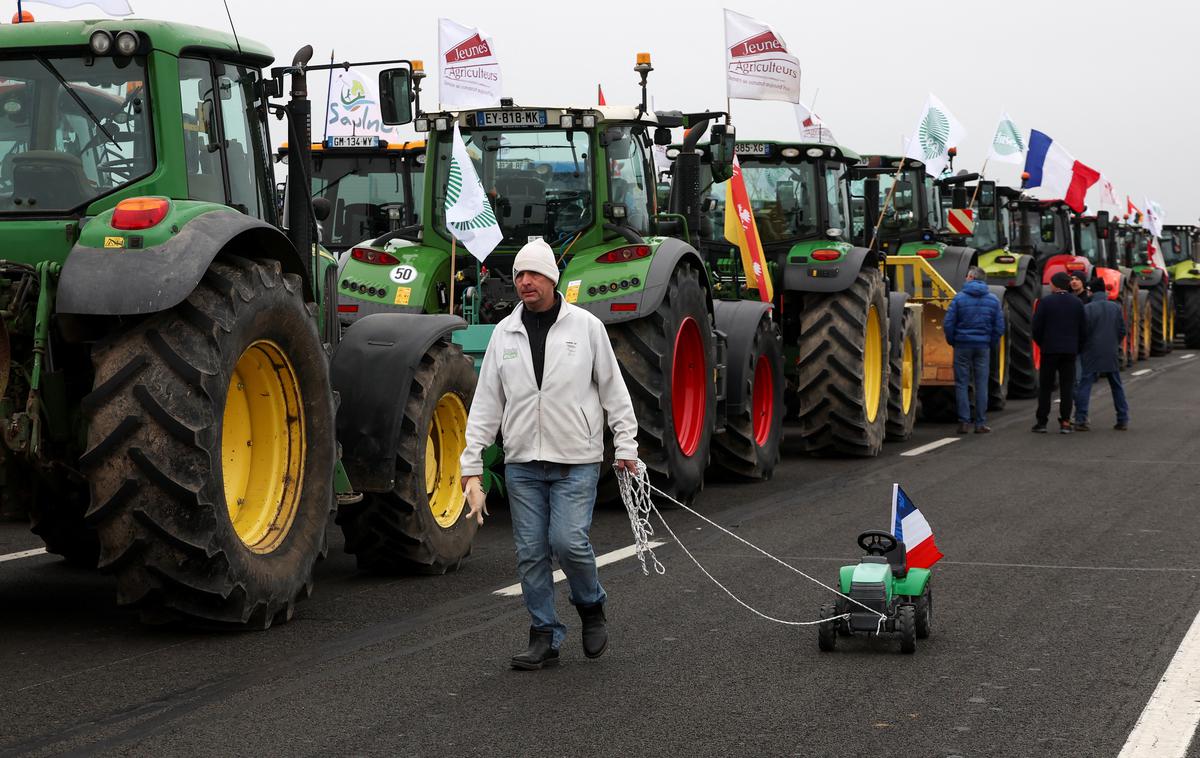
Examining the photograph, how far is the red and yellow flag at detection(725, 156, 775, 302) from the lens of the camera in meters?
14.2

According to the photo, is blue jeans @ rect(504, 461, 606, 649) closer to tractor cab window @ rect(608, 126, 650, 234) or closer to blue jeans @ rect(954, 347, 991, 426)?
tractor cab window @ rect(608, 126, 650, 234)

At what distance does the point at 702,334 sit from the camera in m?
12.7

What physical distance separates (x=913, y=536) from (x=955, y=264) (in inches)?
553

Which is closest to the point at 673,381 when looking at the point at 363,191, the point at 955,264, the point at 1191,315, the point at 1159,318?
the point at 363,191

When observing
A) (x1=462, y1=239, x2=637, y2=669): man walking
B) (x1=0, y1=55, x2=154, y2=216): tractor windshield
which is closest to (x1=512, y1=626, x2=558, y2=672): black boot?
(x1=462, y1=239, x2=637, y2=669): man walking

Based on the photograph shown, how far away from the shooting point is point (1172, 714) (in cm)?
602

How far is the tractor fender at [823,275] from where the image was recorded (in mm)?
15703

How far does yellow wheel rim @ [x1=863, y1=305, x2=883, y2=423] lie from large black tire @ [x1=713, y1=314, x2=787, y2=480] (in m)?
2.03

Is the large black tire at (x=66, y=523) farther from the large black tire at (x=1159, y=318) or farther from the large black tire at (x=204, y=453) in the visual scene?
the large black tire at (x=1159, y=318)

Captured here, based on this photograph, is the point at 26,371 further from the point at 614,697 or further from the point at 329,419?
the point at 614,697

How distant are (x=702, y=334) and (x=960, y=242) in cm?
1089

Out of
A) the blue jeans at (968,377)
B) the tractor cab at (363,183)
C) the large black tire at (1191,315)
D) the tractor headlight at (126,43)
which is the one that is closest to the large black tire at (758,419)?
the blue jeans at (968,377)

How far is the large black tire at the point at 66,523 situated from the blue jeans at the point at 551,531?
6.99ft

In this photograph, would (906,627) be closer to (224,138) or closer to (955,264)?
(224,138)
